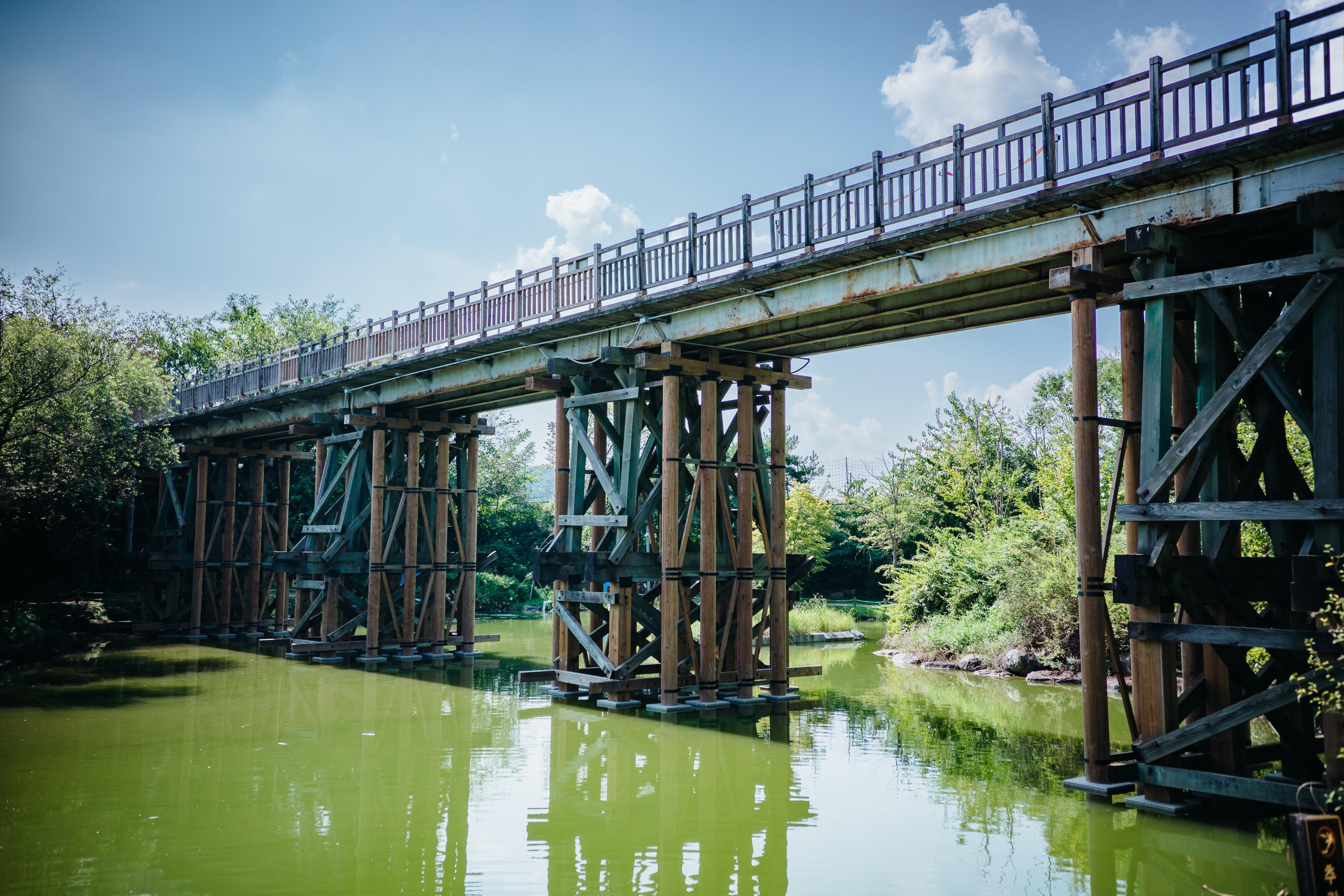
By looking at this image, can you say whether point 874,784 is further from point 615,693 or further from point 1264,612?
point 615,693

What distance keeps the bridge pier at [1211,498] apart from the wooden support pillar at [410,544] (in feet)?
52.2

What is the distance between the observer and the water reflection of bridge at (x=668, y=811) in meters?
7.88

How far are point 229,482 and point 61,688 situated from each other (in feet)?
37.4

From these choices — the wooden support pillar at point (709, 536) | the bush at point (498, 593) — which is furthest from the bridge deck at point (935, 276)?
the bush at point (498, 593)

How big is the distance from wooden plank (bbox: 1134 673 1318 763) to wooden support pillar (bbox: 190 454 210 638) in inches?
998

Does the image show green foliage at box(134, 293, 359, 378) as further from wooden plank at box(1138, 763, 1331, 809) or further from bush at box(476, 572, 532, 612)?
wooden plank at box(1138, 763, 1331, 809)

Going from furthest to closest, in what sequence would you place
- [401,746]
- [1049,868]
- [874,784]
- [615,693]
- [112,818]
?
[615,693] → [401,746] → [874,784] → [112,818] → [1049,868]

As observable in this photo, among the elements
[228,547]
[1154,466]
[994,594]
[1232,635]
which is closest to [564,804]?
[1232,635]

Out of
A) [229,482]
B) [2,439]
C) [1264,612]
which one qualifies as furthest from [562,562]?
[229,482]

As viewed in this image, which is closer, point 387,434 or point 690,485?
point 690,485

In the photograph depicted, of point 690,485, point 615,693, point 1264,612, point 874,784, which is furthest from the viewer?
point 690,485

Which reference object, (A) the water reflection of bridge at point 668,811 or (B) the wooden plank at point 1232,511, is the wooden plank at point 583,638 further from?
(B) the wooden plank at point 1232,511

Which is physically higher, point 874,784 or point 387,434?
point 387,434

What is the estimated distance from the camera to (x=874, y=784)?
10.9 meters
